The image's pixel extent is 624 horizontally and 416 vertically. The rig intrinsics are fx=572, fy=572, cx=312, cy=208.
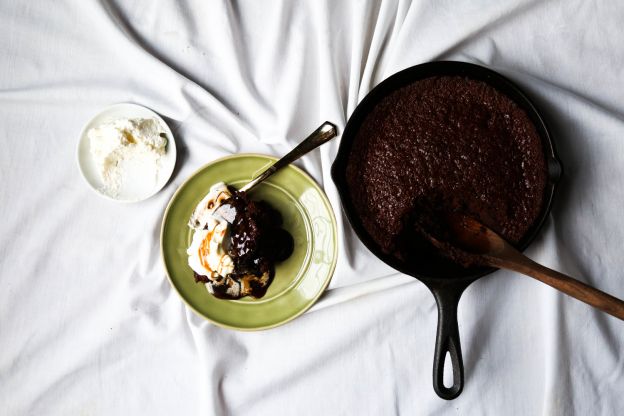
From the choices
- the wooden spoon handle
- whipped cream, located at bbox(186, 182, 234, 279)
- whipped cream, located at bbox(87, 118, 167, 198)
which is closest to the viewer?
the wooden spoon handle

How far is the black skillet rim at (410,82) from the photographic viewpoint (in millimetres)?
1745

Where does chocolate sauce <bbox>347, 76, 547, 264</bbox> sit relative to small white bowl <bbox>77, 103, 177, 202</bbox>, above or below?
above

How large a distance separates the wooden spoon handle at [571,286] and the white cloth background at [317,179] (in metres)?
0.35

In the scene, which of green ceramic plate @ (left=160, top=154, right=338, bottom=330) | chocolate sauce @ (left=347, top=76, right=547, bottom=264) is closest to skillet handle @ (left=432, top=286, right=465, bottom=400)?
chocolate sauce @ (left=347, top=76, right=547, bottom=264)

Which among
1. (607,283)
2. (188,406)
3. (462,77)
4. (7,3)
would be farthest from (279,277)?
(7,3)

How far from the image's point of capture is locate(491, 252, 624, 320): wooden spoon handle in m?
1.52

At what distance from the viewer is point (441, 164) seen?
1771 millimetres

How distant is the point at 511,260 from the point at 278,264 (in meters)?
0.78

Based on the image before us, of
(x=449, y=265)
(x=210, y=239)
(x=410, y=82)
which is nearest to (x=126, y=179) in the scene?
(x=210, y=239)

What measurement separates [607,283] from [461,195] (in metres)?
0.65

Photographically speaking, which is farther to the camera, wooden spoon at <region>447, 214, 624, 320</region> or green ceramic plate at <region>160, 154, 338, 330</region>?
green ceramic plate at <region>160, 154, 338, 330</region>

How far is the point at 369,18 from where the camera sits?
1983mm

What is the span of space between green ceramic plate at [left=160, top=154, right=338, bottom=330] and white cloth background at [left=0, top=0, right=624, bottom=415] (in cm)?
6

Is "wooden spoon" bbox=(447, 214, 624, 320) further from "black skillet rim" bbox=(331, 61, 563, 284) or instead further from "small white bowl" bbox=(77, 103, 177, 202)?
"small white bowl" bbox=(77, 103, 177, 202)
